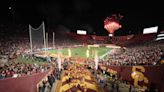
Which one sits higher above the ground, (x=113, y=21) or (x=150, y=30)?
(x=113, y=21)

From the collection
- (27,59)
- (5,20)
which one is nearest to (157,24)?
(27,59)

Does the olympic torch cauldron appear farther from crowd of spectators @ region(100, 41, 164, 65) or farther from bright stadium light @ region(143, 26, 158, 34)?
crowd of spectators @ region(100, 41, 164, 65)

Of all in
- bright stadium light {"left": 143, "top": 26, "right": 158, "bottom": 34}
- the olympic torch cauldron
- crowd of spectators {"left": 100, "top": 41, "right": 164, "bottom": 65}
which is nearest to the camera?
crowd of spectators {"left": 100, "top": 41, "right": 164, "bottom": 65}

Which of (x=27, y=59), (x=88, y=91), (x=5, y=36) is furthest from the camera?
(x=5, y=36)

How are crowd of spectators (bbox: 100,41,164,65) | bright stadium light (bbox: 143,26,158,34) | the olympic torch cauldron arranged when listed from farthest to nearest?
1. the olympic torch cauldron
2. bright stadium light (bbox: 143,26,158,34)
3. crowd of spectators (bbox: 100,41,164,65)

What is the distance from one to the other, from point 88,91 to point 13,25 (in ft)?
107

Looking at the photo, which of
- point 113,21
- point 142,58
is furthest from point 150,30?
point 142,58

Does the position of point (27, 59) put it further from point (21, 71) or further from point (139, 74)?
point (139, 74)

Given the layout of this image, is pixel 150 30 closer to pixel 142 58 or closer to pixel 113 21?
pixel 113 21

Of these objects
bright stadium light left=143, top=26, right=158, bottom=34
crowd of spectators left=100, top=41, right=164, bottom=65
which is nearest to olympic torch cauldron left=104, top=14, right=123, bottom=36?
bright stadium light left=143, top=26, right=158, bottom=34

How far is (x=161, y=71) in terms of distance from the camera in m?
16.1

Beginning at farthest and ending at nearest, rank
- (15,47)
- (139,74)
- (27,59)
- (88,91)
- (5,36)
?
(5,36) → (15,47) → (27,59) → (139,74) → (88,91)

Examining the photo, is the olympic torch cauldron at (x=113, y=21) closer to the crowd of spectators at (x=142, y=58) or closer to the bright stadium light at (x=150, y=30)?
the bright stadium light at (x=150, y=30)

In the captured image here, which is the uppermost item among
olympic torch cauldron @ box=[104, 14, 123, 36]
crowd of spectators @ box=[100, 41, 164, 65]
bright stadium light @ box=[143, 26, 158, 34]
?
olympic torch cauldron @ box=[104, 14, 123, 36]
